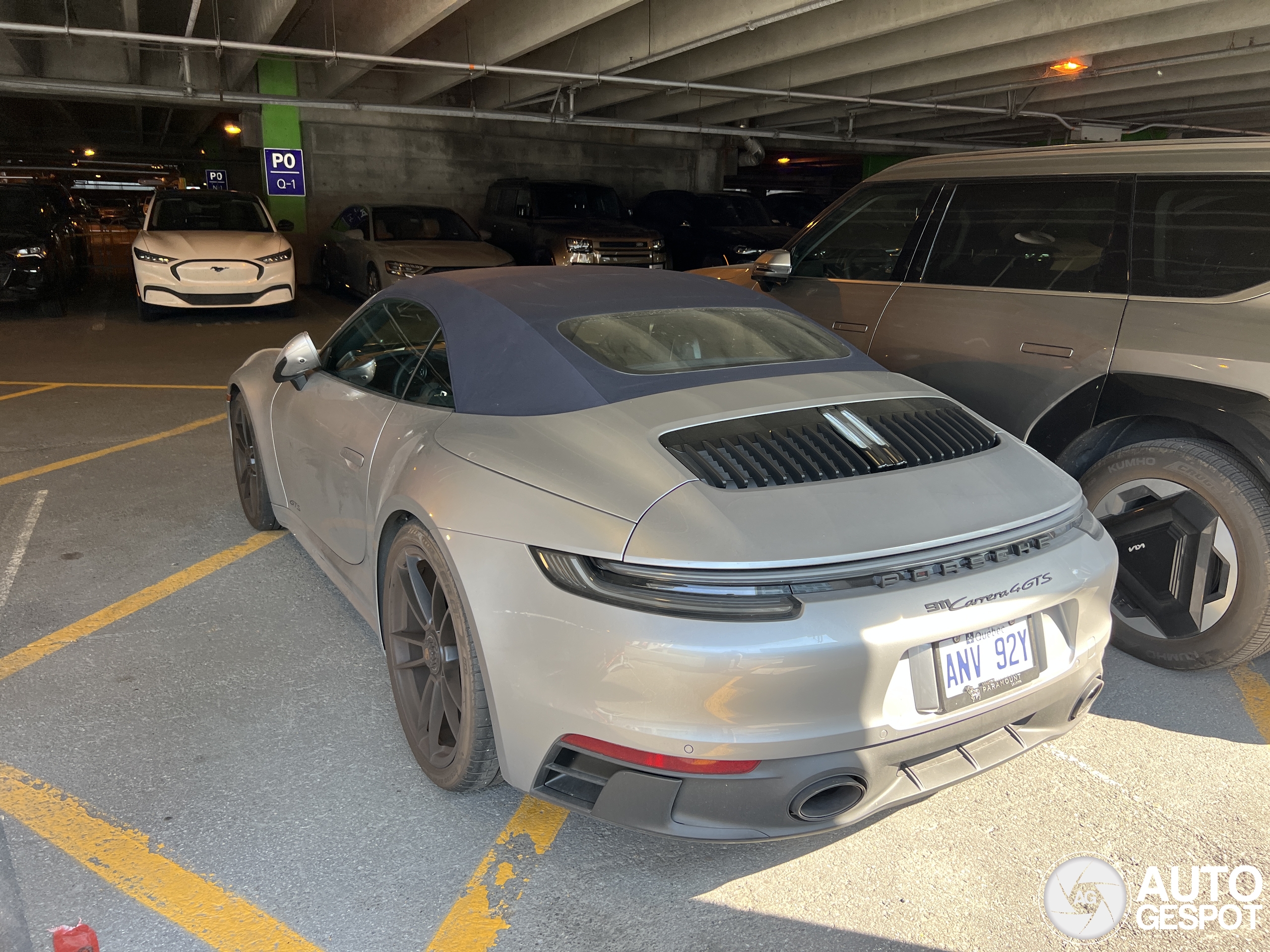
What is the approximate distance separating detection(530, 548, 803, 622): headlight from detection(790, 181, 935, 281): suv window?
2952 millimetres

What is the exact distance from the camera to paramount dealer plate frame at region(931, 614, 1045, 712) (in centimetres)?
199

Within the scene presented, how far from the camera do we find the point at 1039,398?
12.0ft

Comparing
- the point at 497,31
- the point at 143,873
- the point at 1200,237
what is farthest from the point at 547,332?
the point at 497,31

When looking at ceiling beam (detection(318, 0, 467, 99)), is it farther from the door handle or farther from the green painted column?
the door handle

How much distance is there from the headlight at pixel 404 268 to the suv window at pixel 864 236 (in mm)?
8010

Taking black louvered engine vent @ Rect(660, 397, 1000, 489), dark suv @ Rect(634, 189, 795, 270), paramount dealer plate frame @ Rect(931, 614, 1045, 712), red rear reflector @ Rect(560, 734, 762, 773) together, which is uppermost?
dark suv @ Rect(634, 189, 795, 270)

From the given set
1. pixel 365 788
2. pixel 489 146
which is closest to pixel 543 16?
pixel 489 146

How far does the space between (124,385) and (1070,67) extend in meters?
14.6

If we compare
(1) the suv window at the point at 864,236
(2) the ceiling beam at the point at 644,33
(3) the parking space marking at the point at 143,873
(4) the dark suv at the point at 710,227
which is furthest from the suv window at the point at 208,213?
(3) the parking space marking at the point at 143,873

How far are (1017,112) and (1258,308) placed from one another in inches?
651

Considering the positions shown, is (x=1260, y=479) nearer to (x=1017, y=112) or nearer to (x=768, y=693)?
(x=768, y=693)

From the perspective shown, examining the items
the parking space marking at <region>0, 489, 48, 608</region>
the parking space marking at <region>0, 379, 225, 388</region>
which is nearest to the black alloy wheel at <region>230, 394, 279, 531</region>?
the parking space marking at <region>0, 489, 48, 608</region>

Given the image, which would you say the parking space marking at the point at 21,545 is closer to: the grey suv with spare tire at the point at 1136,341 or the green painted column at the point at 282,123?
the grey suv with spare tire at the point at 1136,341

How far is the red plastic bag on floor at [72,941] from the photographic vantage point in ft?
5.31
